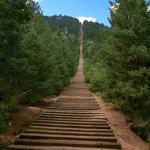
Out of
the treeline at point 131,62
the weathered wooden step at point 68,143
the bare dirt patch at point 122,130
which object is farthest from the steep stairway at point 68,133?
the treeline at point 131,62

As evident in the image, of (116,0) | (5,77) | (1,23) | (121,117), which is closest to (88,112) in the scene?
(121,117)

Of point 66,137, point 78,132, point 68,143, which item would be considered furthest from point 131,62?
point 68,143

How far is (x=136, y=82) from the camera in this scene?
755 inches

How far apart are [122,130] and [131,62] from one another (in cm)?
422

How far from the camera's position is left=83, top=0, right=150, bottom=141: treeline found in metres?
18.6

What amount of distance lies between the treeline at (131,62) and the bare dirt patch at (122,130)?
0.53 meters

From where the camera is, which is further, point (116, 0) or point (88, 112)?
point (116, 0)

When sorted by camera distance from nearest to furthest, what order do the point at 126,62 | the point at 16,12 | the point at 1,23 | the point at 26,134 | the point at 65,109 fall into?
the point at 1,23 < the point at 16,12 < the point at 26,134 < the point at 126,62 < the point at 65,109

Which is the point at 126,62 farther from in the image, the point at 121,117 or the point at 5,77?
the point at 5,77

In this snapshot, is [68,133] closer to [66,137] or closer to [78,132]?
A: [78,132]

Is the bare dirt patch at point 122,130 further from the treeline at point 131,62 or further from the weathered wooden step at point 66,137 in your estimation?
the weathered wooden step at point 66,137

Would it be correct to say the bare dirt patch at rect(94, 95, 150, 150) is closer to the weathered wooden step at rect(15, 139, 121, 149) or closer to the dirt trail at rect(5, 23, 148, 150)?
the dirt trail at rect(5, 23, 148, 150)

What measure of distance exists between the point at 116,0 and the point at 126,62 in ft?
15.9

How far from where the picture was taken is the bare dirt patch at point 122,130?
14513 mm
